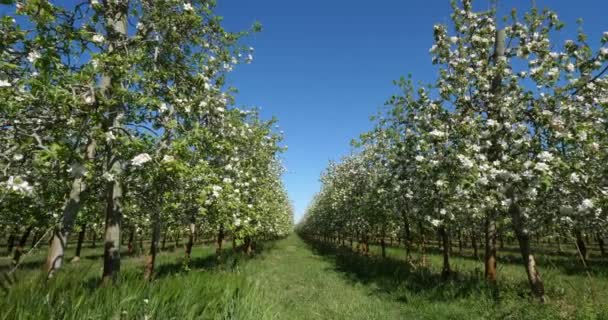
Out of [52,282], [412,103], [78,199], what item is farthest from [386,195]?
[52,282]

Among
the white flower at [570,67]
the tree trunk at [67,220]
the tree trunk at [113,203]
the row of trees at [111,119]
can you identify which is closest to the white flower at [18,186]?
the row of trees at [111,119]

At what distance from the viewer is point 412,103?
13.9 metres

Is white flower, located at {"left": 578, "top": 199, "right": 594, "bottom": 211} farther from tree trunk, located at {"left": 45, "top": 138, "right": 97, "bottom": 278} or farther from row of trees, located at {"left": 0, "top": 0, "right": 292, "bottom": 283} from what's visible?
tree trunk, located at {"left": 45, "top": 138, "right": 97, "bottom": 278}

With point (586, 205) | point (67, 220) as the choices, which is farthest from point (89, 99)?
point (586, 205)

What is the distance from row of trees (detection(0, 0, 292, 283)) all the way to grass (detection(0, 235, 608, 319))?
1.20 m

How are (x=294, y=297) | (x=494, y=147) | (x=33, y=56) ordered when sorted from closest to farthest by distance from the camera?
(x=33, y=56)
(x=494, y=147)
(x=294, y=297)

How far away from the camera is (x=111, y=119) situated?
23.9ft

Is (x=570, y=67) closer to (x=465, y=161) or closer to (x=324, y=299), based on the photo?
(x=465, y=161)

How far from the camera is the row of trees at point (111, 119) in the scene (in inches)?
194

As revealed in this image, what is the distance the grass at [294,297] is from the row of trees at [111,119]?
1197 mm

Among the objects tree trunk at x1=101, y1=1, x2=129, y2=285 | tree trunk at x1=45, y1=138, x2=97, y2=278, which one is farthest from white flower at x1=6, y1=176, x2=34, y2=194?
tree trunk at x1=101, y1=1, x2=129, y2=285

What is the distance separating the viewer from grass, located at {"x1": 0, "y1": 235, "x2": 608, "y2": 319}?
15.6 ft

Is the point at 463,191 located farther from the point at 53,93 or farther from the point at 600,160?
the point at 53,93

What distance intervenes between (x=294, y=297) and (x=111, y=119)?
392 inches
